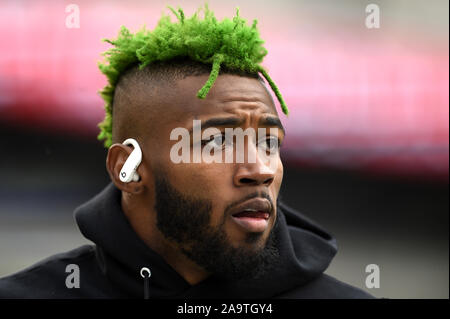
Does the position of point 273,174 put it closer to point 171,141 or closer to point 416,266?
point 171,141

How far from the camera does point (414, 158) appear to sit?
158 inches

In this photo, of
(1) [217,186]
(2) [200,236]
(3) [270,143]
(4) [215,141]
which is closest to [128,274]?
(2) [200,236]

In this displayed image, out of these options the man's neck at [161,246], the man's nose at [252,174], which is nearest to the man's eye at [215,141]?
the man's nose at [252,174]

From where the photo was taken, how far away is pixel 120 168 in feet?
7.87

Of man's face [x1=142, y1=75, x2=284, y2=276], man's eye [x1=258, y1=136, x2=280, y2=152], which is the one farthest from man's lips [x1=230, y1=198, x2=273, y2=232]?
man's eye [x1=258, y1=136, x2=280, y2=152]

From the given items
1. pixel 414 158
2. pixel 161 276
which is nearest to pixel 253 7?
pixel 414 158

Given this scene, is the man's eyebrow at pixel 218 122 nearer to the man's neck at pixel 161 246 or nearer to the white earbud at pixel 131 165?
the white earbud at pixel 131 165

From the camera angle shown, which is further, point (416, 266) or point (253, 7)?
point (416, 266)

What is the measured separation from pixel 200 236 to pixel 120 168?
1.60 feet

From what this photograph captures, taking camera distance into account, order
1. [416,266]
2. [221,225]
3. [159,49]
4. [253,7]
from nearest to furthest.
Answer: [221,225]
[159,49]
[253,7]
[416,266]

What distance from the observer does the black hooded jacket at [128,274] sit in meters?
2.34

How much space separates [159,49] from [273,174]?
2.40 ft

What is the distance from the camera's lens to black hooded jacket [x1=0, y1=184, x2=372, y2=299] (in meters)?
2.34
